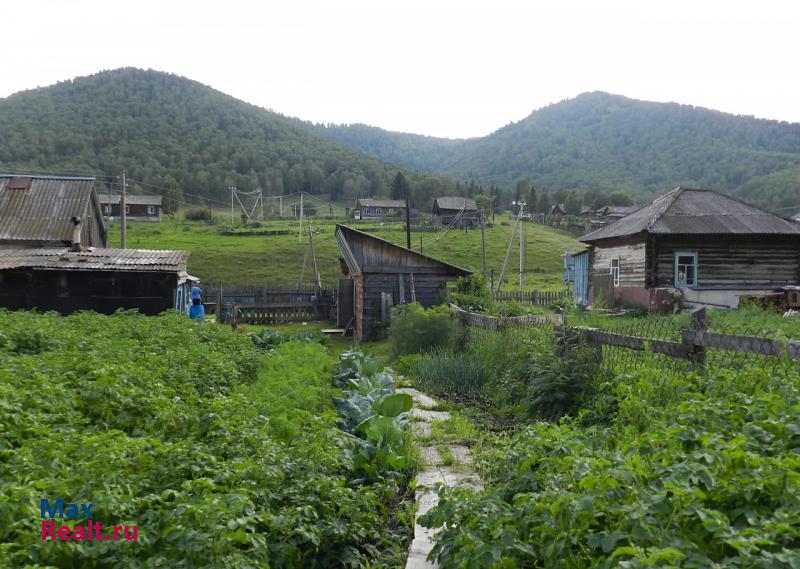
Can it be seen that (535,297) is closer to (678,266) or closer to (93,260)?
(678,266)

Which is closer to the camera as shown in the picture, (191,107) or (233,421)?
(233,421)

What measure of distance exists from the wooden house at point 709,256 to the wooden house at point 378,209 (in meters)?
67.7

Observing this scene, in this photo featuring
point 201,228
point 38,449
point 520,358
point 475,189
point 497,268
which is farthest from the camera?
point 475,189

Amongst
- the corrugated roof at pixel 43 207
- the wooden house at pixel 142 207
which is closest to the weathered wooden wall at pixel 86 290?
the corrugated roof at pixel 43 207

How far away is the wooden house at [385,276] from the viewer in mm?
18641

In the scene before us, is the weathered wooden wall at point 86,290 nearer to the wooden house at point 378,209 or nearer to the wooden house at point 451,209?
the wooden house at point 451,209

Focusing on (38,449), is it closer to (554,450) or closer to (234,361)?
(554,450)

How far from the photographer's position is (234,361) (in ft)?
29.9

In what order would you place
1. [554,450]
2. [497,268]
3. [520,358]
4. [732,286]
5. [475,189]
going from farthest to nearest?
[475,189]
[497,268]
[732,286]
[520,358]
[554,450]

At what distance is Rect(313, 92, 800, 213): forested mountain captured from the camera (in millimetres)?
117812

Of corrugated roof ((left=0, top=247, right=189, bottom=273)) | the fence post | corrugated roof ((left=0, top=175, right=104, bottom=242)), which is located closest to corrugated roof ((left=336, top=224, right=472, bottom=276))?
corrugated roof ((left=0, top=247, right=189, bottom=273))

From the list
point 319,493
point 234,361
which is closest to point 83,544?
point 319,493

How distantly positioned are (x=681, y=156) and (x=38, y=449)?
163 meters

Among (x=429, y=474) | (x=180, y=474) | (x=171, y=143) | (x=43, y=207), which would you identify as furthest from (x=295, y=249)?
(x=171, y=143)
